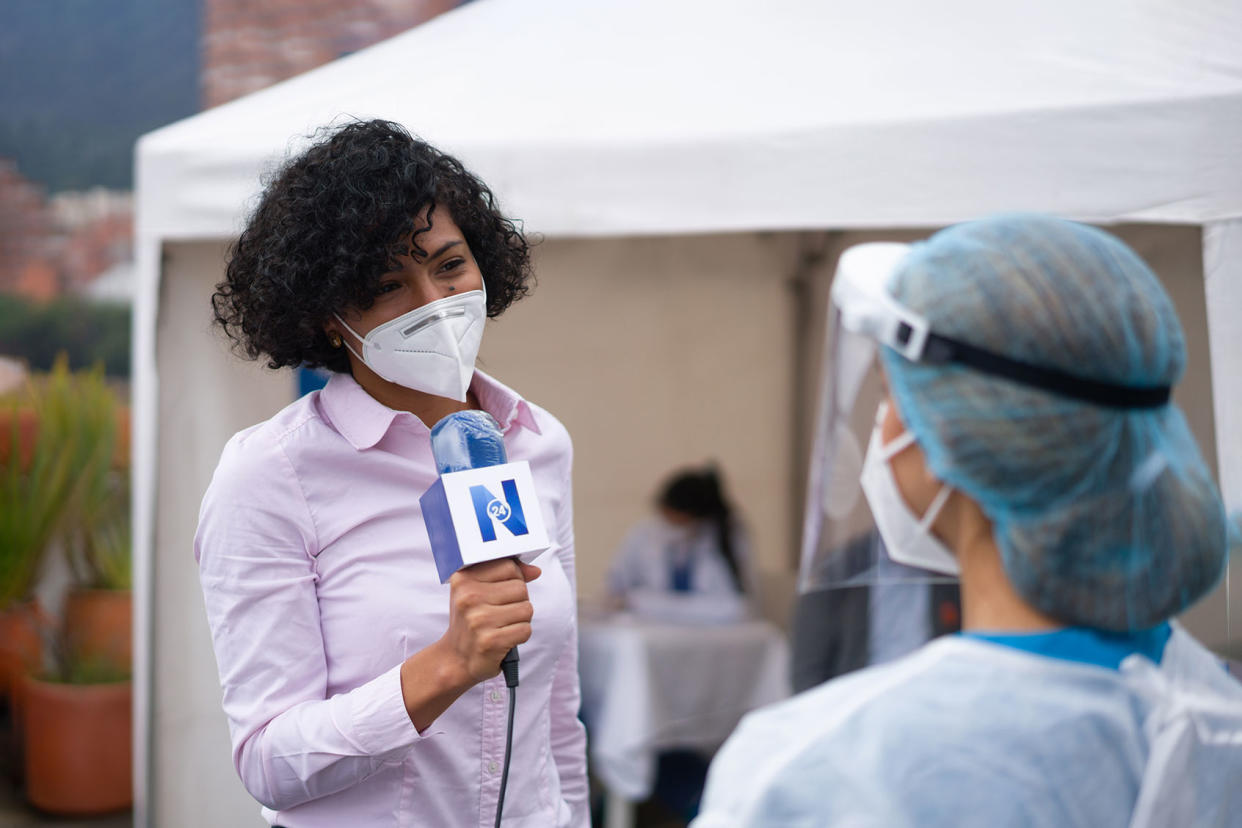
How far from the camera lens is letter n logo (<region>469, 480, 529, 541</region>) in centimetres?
109

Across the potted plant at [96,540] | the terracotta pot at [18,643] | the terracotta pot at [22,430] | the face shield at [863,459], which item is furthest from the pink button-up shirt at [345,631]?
the terracotta pot at [22,430]

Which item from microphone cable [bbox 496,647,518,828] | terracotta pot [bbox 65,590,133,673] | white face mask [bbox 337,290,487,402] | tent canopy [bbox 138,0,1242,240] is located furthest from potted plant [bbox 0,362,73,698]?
microphone cable [bbox 496,647,518,828]

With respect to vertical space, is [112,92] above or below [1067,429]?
above

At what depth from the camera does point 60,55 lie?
557 cm

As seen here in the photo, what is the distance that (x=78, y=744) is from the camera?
11.9ft

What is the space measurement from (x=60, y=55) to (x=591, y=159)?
4.38 meters

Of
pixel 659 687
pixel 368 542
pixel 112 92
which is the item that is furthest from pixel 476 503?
pixel 112 92

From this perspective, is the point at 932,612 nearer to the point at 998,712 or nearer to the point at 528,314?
the point at 998,712

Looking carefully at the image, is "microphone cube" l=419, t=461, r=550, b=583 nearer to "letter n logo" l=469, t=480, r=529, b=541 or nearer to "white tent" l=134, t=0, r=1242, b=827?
"letter n logo" l=469, t=480, r=529, b=541

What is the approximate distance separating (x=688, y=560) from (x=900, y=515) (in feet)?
10.7

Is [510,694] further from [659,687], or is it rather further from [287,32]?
[287,32]

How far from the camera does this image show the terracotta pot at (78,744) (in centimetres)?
363

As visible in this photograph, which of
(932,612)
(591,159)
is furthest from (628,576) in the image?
(932,612)

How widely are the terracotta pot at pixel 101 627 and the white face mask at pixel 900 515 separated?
11.3 ft
